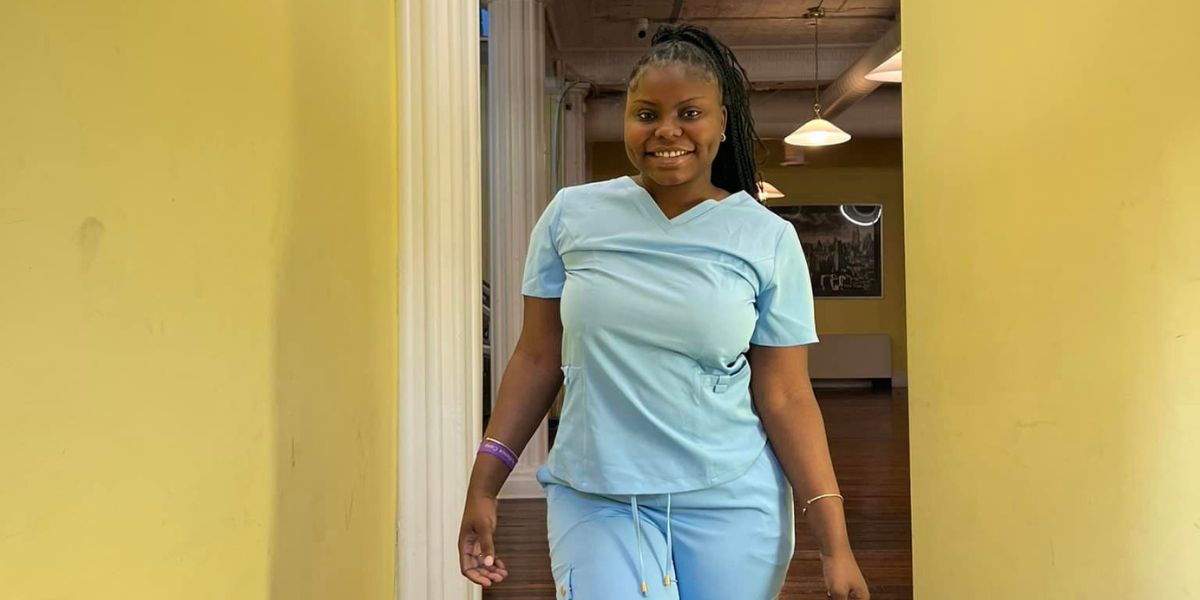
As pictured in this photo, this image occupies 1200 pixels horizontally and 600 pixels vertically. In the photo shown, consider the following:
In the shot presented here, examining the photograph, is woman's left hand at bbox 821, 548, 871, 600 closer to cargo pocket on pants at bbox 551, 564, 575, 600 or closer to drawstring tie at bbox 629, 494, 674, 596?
drawstring tie at bbox 629, 494, 674, 596

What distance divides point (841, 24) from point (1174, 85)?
734cm

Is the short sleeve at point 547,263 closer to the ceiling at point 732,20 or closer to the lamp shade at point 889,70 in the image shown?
the lamp shade at point 889,70

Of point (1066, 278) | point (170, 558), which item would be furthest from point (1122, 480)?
point (170, 558)

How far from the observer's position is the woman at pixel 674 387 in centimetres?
128

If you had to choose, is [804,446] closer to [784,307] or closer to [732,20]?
[784,307]

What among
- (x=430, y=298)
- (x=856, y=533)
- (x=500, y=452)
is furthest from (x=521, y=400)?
(x=856, y=533)

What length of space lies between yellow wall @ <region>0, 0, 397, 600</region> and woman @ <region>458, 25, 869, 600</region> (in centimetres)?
35

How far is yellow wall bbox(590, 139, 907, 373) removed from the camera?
12898mm

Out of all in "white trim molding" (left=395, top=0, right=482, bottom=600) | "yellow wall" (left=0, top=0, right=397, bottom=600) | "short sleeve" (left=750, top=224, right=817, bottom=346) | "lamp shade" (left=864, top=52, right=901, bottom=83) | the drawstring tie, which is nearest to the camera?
"yellow wall" (left=0, top=0, right=397, bottom=600)

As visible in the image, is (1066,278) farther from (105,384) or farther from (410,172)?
(105,384)

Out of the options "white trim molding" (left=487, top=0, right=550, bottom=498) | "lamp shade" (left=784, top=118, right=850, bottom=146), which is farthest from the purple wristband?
"lamp shade" (left=784, top=118, right=850, bottom=146)

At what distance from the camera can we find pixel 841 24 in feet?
28.1

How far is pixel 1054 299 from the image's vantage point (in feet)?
6.55

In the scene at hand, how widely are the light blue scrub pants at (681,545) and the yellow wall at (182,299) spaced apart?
49 cm
